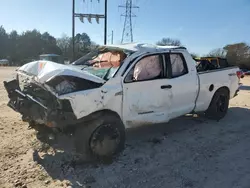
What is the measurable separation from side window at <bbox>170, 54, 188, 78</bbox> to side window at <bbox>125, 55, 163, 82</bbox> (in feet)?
1.17

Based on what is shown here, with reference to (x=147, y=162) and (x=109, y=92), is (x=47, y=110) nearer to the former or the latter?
(x=109, y=92)

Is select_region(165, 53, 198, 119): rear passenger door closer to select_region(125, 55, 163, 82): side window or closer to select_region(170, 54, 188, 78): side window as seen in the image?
select_region(170, 54, 188, 78): side window

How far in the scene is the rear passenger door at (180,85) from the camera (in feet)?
17.5

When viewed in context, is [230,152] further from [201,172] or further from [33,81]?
[33,81]

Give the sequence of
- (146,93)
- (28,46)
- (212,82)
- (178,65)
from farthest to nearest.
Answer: (28,46) < (212,82) < (178,65) < (146,93)

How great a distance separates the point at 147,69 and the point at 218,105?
2.78 metres

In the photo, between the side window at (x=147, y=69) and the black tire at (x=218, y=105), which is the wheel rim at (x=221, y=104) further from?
the side window at (x=147, y=69)

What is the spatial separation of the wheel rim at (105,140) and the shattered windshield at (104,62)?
0.87m

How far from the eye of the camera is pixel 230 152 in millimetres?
4863

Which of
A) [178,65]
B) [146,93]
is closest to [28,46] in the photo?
[178,65]

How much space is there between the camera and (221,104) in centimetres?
693

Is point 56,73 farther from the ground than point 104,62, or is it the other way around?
point 104,62

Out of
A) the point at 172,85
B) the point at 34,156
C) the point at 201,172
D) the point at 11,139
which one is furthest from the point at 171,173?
the point at 11,139

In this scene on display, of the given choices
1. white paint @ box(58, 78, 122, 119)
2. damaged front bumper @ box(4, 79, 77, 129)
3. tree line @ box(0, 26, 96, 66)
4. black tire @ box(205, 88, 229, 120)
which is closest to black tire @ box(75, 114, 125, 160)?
white paint @ box(58, 78, 122, 119)
